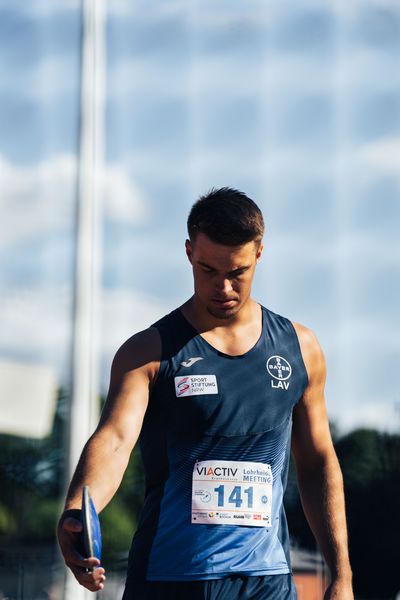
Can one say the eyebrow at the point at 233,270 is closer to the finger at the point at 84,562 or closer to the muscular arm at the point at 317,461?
the muscular arm at the point at 317,461

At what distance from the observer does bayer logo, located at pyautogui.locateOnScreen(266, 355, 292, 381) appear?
4.02m

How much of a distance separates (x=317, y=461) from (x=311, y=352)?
14.3 inches

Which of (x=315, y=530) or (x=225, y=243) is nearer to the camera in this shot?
(x=225, y=243)

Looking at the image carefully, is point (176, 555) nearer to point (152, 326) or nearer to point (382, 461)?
point (152, 326)

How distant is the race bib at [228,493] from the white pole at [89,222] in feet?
24.3

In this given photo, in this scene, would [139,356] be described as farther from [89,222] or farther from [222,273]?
[89,222]

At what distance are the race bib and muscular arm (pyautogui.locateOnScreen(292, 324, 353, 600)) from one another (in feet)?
1.01

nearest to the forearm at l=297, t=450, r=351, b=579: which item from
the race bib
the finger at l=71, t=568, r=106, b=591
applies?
the race bib

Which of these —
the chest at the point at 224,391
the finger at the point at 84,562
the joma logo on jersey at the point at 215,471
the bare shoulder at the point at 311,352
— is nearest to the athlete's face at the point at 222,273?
the chest at the point at 224,391

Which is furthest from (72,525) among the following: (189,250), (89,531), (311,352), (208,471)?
(311,352)

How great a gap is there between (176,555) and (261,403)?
534 mm

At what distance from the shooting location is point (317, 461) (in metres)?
4.18

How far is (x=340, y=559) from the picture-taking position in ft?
13.2

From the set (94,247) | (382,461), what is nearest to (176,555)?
(94,247)
